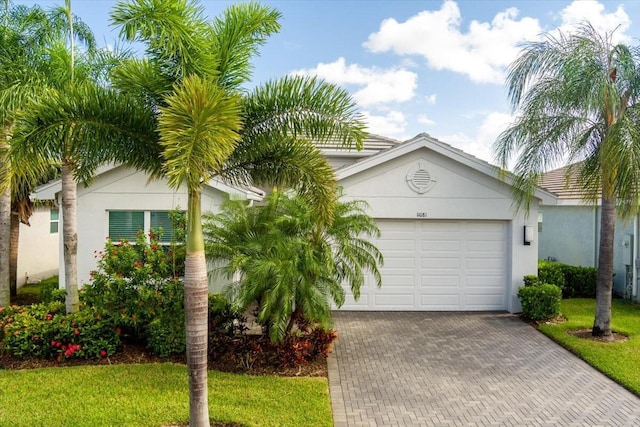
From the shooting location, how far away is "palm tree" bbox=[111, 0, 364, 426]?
4.98 m

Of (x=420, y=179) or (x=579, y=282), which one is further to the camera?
(x=579, y=282)

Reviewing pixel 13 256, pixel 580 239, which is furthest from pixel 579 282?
pixel 13 256

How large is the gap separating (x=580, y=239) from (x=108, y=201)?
52.2ft

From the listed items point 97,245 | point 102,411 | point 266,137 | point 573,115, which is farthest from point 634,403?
point 97,245

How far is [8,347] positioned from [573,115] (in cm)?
1239

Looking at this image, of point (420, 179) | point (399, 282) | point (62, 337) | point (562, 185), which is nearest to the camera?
point (62, 337)

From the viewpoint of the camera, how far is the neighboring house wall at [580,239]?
1452 centimetres

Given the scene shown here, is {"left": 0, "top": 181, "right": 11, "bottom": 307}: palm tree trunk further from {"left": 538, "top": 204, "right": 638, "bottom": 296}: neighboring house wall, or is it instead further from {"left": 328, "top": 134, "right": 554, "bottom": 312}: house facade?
{"left": 538, "top": 204, "right": 638, "bottom": 296}: neighboring house wall

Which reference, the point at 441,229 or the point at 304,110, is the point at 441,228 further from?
the point at 304,110

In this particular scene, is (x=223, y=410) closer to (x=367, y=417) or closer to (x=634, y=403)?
(x=367, y=417)

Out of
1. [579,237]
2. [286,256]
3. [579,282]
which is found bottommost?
[579,282]

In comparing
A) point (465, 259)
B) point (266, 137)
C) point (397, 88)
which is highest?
point (397, 88)

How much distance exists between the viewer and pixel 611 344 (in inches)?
378

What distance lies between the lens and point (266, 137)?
659cm
